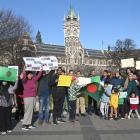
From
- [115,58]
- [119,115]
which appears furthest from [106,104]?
[115,58]

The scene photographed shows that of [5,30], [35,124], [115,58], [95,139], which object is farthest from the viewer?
[115,58]

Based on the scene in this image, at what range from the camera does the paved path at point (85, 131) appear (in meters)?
12.4

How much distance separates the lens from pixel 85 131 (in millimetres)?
13570

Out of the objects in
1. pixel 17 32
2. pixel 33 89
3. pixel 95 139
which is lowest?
pixel 95 139

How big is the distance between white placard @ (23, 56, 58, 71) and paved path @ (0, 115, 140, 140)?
1851 millimetres

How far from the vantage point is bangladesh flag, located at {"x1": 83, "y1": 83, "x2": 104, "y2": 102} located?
1803 centimetres

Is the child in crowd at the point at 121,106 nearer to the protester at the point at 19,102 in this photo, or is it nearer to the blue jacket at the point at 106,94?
the blue jacket at the point at 106,94

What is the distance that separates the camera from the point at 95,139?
12.0 m

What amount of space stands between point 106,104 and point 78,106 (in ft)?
4.27

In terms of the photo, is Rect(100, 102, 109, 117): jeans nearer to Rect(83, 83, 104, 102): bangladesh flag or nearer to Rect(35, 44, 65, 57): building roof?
Rect(83, 83, 104, 102): bangladesh flag

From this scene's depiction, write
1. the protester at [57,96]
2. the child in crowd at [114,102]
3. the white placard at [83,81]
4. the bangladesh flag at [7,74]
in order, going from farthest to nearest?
the white placard at [83,81], the child in crowd at [114,102], the protester at [57,96], the bangladesh flag at [7,74]

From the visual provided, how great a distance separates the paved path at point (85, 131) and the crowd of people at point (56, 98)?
0.53 meters

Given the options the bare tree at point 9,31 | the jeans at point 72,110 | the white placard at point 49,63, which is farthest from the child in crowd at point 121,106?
the bare tree at point 9,31

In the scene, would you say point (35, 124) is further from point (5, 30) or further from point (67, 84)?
point (5, 30)
